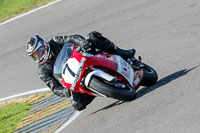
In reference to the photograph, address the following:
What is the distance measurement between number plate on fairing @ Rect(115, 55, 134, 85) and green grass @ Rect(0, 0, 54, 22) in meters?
7.42

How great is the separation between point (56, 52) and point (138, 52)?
7.60ft

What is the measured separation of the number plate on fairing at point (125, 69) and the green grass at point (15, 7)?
742 centimetres

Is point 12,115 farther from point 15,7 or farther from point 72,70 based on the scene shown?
point 15,7

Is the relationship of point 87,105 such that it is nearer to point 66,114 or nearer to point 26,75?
point 66,114

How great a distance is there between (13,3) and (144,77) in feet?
28.3

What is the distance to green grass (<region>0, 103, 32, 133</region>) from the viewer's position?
9.76 m

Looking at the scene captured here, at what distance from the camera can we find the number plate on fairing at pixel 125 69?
7.68m

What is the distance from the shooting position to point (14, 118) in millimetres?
10070

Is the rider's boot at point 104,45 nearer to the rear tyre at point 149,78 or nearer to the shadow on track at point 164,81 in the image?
the rear tyre at point 149,78

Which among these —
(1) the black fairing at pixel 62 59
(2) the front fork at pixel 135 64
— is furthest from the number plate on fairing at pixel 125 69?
(1) the black fairing at pixel 62 59

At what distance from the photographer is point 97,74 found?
732 centimetres

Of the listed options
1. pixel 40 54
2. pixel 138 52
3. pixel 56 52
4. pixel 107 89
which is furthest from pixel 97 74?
pixel 138 52

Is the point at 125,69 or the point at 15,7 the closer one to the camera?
the point at 125,69

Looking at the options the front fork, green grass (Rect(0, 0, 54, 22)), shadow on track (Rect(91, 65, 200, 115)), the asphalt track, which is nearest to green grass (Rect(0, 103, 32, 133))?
the asphalt track
